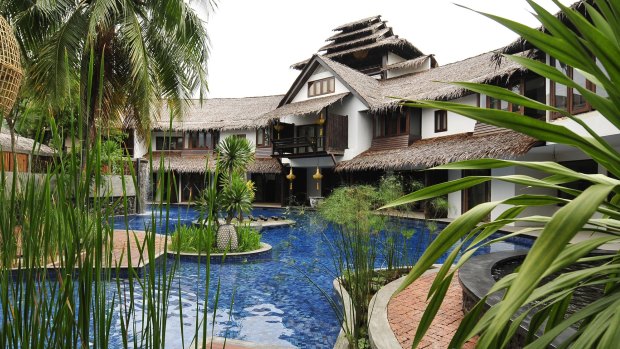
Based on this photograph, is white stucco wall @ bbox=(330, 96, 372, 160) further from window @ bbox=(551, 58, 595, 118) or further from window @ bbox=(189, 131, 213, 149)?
window @ bbox=(189, 131, 213, 149)

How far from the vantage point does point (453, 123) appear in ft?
50.2

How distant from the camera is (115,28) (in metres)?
9.34

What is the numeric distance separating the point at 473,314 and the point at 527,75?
41.8ft

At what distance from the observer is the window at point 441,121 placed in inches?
617

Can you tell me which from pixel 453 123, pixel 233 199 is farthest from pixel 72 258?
pixel 453 123

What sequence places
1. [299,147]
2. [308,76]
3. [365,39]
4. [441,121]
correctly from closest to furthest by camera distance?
[441,121] → [299,147] → [308,76] → [365,39]

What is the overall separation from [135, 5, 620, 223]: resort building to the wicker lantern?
27.3 ft

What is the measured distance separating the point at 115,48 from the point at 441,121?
11625 millimetres

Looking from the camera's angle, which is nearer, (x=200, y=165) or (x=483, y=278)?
(x=483, y=278)

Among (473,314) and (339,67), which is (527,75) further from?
(473,314)

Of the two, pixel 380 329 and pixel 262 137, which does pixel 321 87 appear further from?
pixel 380 329

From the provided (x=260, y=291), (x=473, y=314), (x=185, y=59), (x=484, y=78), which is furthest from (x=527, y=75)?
(x=473, y=314)

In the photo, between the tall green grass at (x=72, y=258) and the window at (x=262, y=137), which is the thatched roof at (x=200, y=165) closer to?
the window at (x=262, y=137)

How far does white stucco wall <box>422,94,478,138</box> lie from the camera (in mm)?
14594
